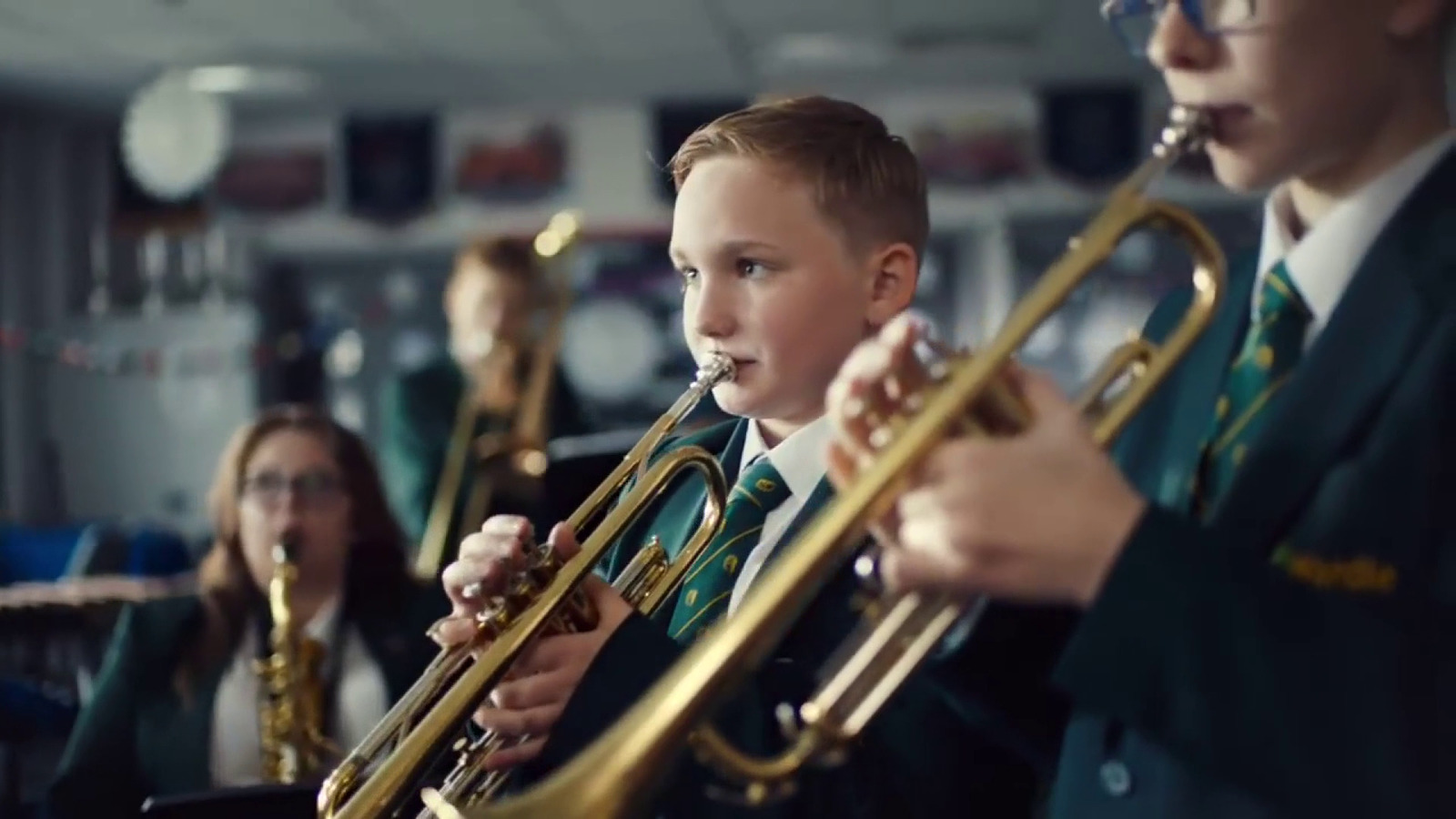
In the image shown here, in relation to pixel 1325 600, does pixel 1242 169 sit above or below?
above

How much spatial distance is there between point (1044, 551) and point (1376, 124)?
0.32 meters

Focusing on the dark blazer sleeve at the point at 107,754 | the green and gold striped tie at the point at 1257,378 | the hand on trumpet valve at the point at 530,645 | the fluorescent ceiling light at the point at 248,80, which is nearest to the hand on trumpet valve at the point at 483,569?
the hand on trumpet valve at the point at 530,645

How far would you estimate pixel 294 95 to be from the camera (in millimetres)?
7754

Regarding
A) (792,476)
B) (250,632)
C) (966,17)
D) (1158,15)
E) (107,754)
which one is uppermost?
(1158,15)

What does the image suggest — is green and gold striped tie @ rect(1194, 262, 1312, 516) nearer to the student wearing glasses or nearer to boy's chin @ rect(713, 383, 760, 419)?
boy's chin @ rect(713, 383, 760, 419)

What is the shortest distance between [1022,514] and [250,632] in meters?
2.03

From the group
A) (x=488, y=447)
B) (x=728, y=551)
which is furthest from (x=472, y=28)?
(x=728, y=551)

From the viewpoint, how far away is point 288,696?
239cm

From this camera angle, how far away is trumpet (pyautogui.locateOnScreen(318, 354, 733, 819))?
48.4 inches

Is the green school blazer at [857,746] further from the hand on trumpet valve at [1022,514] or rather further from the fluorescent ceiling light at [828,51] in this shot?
the fluorescent ceiling light at [828,51]

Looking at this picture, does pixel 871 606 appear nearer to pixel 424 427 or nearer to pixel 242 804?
pixel 242 804

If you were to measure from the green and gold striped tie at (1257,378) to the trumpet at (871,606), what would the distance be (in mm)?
44

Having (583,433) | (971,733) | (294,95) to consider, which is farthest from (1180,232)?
(294,95)

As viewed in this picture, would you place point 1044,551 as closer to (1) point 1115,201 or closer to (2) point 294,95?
(1) point 1115,201
